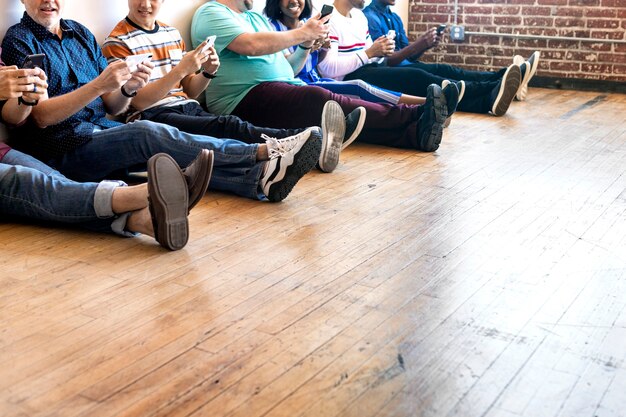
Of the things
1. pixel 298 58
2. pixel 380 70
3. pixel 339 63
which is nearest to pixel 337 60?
pixel 339 63

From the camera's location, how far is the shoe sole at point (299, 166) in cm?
295

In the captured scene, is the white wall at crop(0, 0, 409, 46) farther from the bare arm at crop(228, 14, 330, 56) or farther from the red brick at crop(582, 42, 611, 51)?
the red brick at crop(582, 42, 611, 51)

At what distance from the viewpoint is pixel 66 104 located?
2.78 meters

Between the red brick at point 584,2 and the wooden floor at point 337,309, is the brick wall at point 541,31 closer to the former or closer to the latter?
the red brick at point 584,2

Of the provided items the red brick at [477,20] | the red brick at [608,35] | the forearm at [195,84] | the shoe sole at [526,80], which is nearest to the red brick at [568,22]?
the red brick at [608,35]

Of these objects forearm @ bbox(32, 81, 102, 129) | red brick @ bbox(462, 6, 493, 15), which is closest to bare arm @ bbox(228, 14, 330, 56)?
forearm @ bbox(32, 81, 102, 129)

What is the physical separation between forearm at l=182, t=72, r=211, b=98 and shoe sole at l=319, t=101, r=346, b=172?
0.57m

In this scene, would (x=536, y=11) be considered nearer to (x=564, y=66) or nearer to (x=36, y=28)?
(x=564, y=66)

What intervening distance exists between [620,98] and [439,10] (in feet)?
5.68

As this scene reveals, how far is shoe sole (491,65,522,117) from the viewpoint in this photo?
512cm

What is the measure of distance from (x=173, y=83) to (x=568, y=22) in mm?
4279

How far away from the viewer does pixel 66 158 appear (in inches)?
117

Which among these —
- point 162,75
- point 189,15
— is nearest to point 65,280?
point 162,75

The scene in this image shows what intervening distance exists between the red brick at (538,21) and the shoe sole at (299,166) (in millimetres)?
4156
